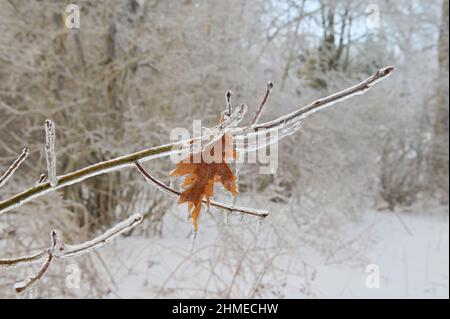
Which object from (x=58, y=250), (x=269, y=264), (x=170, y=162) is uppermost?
(x=170, y=162)

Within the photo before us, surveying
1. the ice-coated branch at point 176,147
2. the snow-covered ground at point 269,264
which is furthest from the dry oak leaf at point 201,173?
the snow-covered ground at point 269,264

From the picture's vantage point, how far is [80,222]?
3.49 m

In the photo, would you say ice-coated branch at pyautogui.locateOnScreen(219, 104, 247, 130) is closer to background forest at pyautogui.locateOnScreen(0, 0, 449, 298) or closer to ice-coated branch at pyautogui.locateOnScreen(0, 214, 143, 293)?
ice-coated branch at pyautogui.locateOnScreen(0, 214, 143, 293)

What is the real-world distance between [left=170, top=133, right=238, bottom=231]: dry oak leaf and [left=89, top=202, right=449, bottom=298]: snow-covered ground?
1753 millimetres

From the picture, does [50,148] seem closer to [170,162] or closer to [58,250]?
[58,250]

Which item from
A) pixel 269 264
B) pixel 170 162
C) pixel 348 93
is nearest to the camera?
pixel 348 93

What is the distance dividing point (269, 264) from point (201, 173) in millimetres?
1778

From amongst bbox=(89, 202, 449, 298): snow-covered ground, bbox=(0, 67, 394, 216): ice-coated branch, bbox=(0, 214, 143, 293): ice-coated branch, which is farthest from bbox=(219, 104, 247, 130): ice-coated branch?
bbox=(89, 202, 449, 298): snow-covered ground

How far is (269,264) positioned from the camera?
220 centimetres

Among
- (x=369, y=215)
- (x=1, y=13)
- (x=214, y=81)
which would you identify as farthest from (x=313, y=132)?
(x=1, y=13)

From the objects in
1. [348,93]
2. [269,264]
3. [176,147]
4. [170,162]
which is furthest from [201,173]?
[170,162]

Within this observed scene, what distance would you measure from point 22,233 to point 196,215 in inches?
79.9

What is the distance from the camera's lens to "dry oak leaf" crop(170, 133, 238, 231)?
0.48 m

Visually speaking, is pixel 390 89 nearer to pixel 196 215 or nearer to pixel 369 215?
pixel 369 215
